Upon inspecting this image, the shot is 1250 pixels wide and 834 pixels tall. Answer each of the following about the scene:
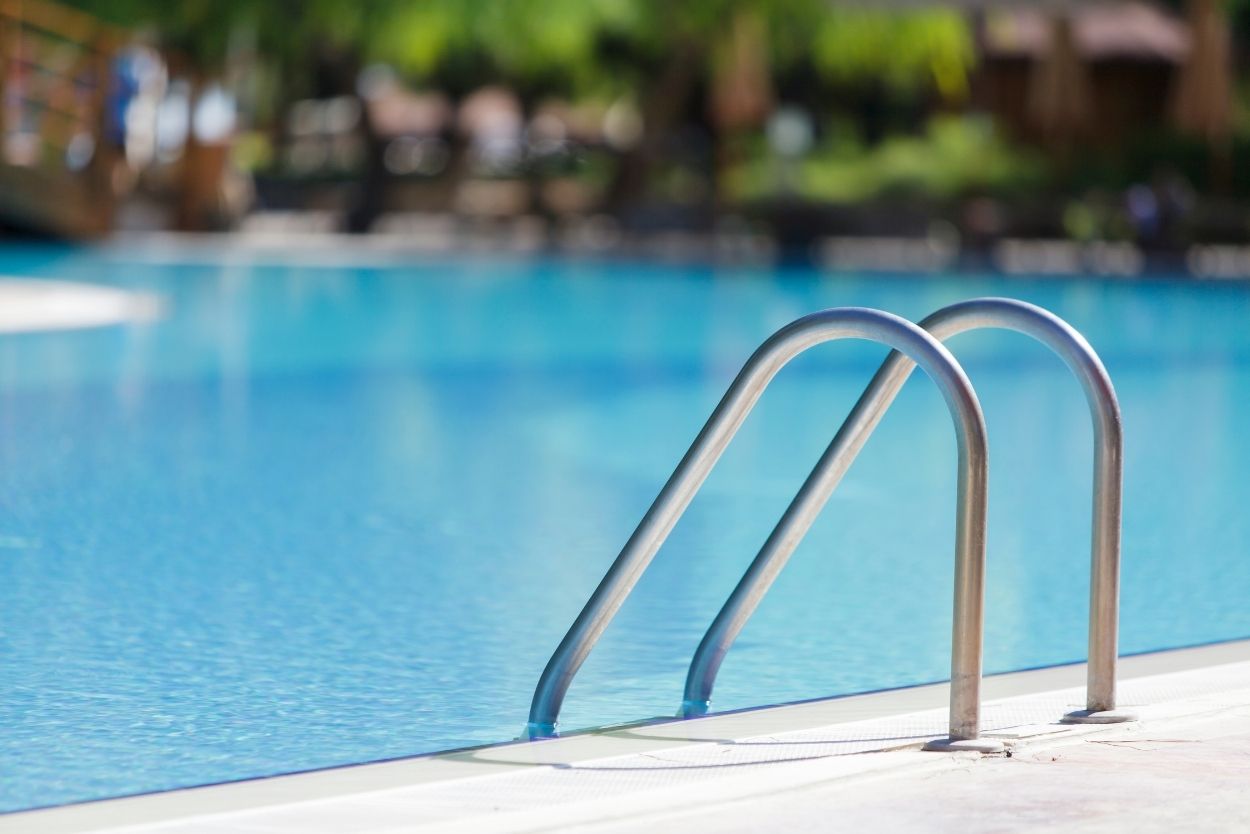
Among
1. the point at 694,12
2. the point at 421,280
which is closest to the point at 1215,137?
the point at 694,12

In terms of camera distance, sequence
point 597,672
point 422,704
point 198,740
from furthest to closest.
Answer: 1. point 597,672
2. point 422,704
3. point 198,740

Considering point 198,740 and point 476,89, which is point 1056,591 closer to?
point 198,740

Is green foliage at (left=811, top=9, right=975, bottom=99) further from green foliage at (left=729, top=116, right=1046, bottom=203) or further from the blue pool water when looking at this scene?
the blue pool water

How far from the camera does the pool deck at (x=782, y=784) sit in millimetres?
3463

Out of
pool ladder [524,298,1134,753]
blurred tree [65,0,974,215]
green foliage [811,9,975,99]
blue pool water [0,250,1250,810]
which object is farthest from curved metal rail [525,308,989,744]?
green foliage [811,9,975,99]

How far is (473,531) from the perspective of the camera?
323 inches

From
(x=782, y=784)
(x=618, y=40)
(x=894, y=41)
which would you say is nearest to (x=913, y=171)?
(x=894, y=41)

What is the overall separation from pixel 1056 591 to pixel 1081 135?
25223 millimetres

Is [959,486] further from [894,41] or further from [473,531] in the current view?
[894,41]

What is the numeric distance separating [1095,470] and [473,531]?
4.24m

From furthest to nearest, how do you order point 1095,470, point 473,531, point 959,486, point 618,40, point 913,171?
point 618,40, point 913,171, point 473,531, point 1095,470, point 959,486

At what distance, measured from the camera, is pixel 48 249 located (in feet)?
90.0

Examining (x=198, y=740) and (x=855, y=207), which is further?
(x=855, y=207)

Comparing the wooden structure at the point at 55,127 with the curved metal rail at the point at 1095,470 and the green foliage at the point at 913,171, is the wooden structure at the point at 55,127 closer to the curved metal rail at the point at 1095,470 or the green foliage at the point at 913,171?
the green foliage at the point at 913,171
